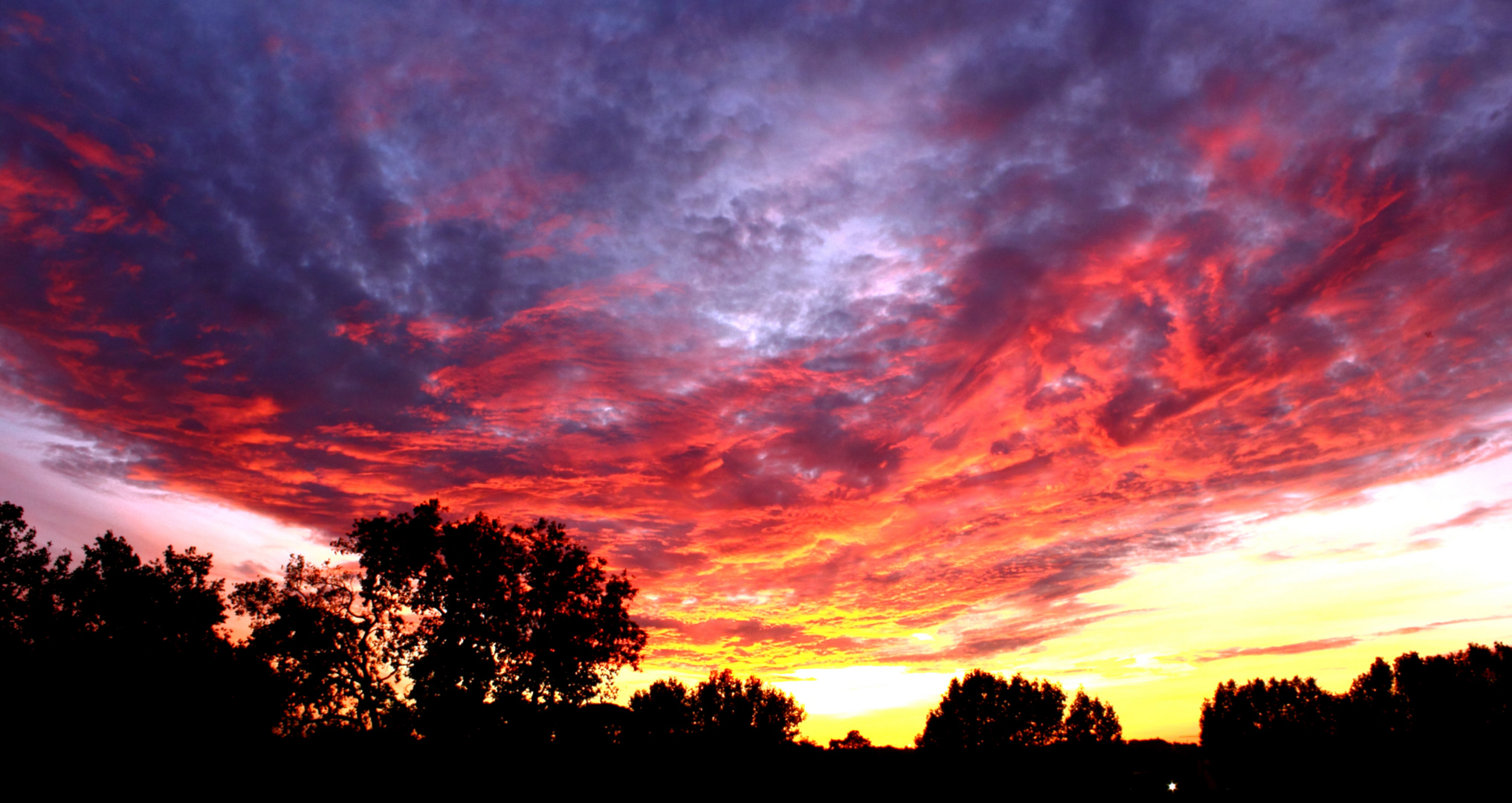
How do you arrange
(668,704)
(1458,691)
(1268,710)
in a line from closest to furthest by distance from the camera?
(1458,691) < (668,704) < (1268,710)

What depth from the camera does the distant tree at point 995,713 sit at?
159 meters

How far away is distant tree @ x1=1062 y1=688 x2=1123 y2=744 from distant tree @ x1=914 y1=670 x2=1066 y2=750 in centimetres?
725

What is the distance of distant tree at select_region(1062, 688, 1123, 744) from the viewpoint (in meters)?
168

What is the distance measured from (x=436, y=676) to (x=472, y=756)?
888 centimetres

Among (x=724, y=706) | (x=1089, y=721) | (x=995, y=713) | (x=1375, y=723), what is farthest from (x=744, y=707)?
(x=1375, y=723)

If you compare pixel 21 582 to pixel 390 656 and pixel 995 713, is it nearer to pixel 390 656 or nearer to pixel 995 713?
pixel 390 656

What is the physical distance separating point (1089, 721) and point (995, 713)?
1187 inches

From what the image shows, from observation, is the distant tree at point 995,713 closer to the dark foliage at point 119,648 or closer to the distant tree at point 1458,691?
the distant tree at point 1458,691

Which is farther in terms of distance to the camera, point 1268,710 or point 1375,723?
point 1268,710

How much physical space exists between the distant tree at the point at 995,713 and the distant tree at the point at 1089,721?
7.25 m

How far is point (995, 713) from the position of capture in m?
160

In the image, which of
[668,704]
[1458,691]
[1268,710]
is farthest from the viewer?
[1268,710]

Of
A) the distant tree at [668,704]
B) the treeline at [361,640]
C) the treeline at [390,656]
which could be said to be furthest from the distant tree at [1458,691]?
the treeline at [361,640]

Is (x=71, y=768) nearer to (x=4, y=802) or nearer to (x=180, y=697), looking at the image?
(x=4, y=802)
